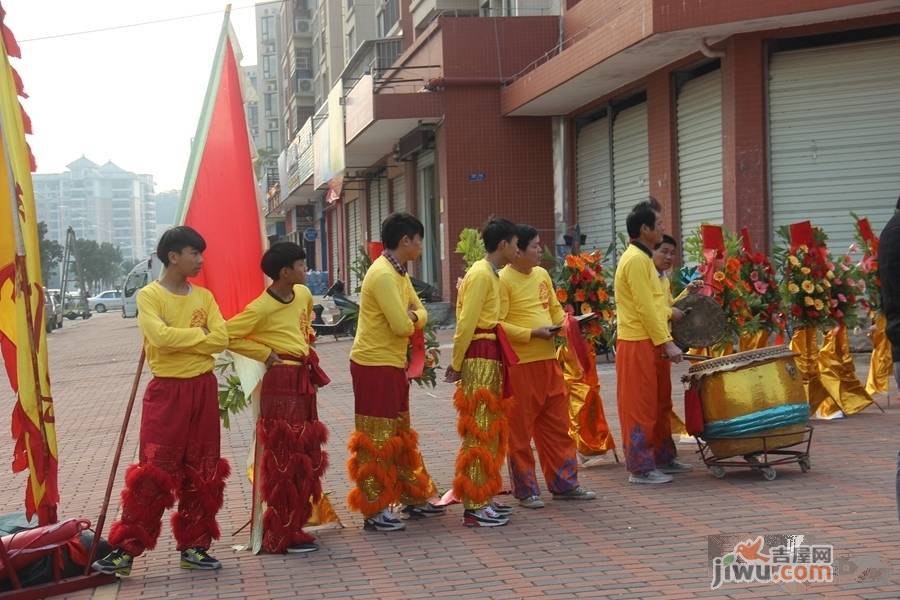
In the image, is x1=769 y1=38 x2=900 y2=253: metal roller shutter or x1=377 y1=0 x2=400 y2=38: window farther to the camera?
x1=377 y1=0 x2=400 y2=38: window

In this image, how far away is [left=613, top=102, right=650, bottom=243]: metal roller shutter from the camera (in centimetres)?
1997

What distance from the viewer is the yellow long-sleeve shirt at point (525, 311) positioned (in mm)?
7656

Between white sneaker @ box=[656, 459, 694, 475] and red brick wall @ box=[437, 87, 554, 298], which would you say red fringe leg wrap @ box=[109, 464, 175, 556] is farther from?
red brick wall @ box=[437, 87, 554, 298]

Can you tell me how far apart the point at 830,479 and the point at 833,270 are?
318cm

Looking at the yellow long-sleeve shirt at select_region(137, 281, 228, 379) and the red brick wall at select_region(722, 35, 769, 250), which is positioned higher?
the red brick wall at select_region(722, 35, 769, 250)

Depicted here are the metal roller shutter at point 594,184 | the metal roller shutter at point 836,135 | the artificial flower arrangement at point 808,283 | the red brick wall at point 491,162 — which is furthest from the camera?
the red brick wall at point 491,162

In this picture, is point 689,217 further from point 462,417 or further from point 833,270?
point 462,417

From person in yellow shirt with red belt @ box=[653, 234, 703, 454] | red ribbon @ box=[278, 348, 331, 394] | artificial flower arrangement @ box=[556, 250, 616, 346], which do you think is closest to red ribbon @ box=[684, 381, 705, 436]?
person in yellow shirt with red belt @ box=[653, 234, 703, 454]

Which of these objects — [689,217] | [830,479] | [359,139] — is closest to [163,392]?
[830,479]

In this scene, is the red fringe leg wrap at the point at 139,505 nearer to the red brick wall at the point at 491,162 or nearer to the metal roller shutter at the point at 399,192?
the red brick wall at the point at 491,162

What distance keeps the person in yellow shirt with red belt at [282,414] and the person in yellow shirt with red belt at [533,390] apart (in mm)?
1318

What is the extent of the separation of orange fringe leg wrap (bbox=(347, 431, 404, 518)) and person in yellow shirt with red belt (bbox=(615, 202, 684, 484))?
5.66 ft

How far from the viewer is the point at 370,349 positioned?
726 cm

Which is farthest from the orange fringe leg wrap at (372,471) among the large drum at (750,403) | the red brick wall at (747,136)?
the red brick wall at (747,136)
